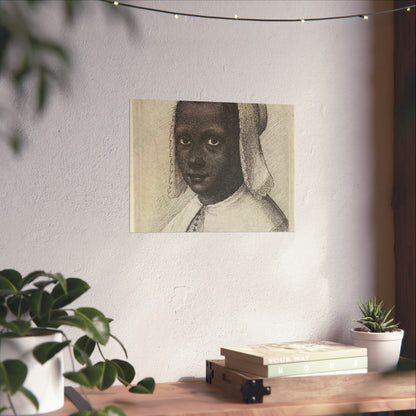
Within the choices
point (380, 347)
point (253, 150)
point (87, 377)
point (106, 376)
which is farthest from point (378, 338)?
point (87, 377)

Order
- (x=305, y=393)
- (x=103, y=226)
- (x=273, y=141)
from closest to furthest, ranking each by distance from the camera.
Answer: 1. (x=305, y=393)
2. (x=103, y=226)
3. (x=273, y=141)

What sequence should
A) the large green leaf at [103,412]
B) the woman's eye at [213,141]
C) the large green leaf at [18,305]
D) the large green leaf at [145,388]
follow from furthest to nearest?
1. the woman's eye at [213,141]
2. the large green leaf at [145,388]
3. the large green leaf at [18,305]
4. the large green leaf at [103,412]

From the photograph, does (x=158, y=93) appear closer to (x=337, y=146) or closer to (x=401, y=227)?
(x=337, y=146)

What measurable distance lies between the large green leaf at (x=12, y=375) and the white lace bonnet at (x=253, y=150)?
99 centimetres

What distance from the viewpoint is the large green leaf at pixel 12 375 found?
4.13 ft

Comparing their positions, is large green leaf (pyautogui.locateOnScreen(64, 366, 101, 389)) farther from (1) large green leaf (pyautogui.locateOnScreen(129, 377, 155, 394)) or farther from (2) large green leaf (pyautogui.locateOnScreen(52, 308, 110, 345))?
(1) large green leaf (pyautogui.locateOnScreen(129, 377, 155, 394))

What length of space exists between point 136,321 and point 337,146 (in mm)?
913

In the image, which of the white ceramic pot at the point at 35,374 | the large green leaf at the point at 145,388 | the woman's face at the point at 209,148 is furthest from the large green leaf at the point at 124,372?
the woman's face at the point at 209,148

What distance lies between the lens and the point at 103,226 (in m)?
1.91

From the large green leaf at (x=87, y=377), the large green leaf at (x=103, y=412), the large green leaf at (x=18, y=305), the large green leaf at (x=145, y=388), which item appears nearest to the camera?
the large green leaf at (x=103, y=412)

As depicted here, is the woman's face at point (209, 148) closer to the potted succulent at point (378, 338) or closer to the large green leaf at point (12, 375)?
the potted succulent at point (378, 338)

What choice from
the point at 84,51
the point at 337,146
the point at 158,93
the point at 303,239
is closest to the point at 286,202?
the point at 303,239

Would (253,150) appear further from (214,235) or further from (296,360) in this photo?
(296,360)

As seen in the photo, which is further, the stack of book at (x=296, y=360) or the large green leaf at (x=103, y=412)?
the stack of book at (x=296, y=360)
